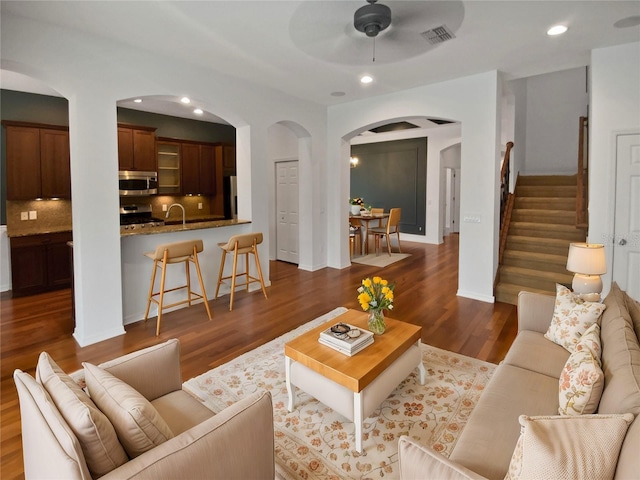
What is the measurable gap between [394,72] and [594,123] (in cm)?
235

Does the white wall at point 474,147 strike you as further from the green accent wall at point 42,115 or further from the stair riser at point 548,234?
the green accent wall at point 42,115

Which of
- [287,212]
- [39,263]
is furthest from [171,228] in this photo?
[287,212]

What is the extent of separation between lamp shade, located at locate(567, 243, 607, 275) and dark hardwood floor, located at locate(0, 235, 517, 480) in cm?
97

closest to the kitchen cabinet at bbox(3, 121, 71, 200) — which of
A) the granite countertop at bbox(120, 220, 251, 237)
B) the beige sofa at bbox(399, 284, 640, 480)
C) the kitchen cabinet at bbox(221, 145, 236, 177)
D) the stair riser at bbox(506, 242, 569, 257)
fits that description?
the granite countertop at bbox(120, 220, 251, 237)

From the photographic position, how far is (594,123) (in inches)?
158

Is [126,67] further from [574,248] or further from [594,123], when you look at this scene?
[594,123]

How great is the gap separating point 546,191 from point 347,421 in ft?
19.9

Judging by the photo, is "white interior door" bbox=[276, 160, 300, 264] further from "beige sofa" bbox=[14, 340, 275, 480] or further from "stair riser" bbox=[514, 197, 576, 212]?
"beige sofa" bbox=[14, 340, 275, 480]

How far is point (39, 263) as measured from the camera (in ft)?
16.8

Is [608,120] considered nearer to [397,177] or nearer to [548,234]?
[548,234]

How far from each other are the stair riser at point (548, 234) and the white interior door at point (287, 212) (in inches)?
150

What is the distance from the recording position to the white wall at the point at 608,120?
3.80 m

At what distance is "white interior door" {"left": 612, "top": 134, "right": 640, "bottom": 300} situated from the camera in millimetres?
3833

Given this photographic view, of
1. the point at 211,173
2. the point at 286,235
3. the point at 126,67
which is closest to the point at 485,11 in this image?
the point at 126,67
